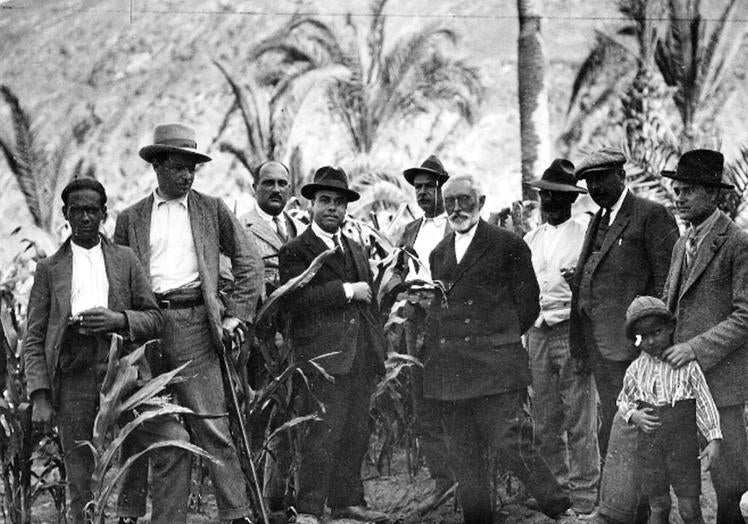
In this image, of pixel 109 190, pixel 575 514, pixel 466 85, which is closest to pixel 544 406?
pixel 575 514

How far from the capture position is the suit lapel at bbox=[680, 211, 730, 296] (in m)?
4.75

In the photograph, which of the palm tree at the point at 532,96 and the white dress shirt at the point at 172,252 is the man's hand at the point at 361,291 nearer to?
the white dress shirt at the point at 172,252

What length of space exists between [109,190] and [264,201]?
30.7 ft

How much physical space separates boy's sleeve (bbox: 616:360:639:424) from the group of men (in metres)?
0.07

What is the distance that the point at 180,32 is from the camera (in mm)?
15766

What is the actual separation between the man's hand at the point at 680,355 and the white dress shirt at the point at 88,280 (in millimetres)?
2674

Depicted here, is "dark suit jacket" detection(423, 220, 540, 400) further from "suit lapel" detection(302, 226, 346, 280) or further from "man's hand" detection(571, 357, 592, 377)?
"suit lapel" detection(302, 226, 346, 280)

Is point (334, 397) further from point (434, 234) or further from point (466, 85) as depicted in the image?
point (466, 85)

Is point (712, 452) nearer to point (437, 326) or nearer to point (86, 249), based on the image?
point (437, 326)

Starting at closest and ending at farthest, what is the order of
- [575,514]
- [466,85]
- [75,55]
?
1. [575,514]
2. [75,55]
3. [466,85]

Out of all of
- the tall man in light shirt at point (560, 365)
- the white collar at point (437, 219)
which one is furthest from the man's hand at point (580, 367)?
the white collar at point (437, 219)

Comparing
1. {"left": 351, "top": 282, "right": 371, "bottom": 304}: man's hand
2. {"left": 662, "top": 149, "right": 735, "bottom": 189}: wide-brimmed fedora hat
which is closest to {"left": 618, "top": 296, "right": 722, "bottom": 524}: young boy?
{"left": 662, "top": 149, "right": 735, "bottom": 189}: wide-brimmed fedora hat

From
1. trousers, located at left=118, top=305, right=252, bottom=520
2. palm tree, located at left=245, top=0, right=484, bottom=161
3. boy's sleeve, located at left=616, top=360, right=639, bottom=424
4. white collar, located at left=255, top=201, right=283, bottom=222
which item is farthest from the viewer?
palm tree, located at left=245, top=0, right=484, bottom=161

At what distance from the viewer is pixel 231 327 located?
5.18 m
